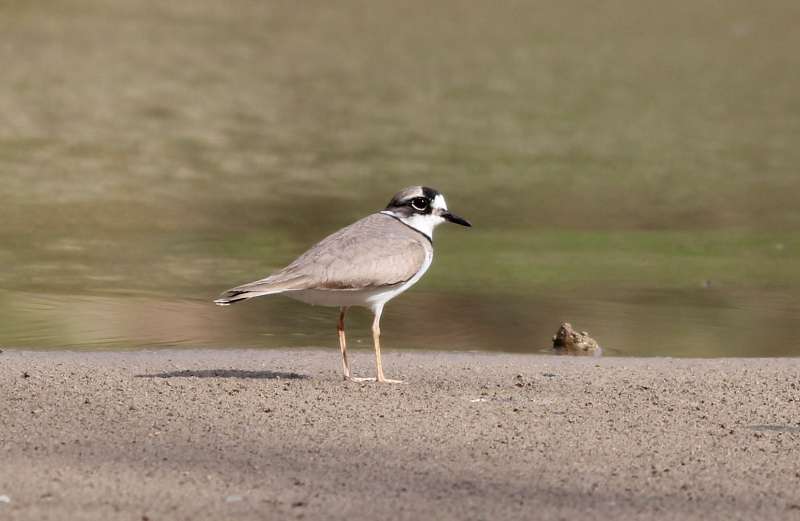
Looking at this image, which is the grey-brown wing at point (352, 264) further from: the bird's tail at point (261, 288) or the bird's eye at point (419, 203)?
the bird's eye at point (419, 203)

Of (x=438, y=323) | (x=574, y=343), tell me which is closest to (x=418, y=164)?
(x=438, y=323)

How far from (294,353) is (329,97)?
36.6 feet

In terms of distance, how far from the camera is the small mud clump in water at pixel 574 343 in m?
8.75

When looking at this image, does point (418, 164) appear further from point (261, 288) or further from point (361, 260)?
point (261, 288)

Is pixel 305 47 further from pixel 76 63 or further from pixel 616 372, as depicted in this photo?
pixel 616 372

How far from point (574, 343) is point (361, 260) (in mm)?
1773

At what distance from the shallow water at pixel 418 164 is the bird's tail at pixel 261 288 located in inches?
63.8

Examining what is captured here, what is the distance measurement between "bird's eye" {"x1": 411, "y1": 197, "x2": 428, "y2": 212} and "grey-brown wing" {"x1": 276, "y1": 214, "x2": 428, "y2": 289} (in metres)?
0.38

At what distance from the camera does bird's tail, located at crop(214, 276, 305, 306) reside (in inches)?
287

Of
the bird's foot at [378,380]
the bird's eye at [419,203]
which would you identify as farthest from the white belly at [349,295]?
the bird's eye at [419,203]

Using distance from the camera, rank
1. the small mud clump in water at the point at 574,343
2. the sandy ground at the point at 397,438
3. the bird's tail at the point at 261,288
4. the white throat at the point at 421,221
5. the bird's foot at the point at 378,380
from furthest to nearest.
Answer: the small mud clump in water at the point at 574,343 → the white throat at the point at 421,221 → the bird's foot at the point at 378,380 → the bird's tail at the point at 261,288 → the sandy ground at the point at 397,438

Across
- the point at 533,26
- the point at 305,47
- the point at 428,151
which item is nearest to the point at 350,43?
the point at 305,47

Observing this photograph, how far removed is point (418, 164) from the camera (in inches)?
609

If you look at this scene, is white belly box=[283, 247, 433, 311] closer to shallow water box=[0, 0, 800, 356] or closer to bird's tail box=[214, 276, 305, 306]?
bird's tail box=[214, 276, 305, 306]
